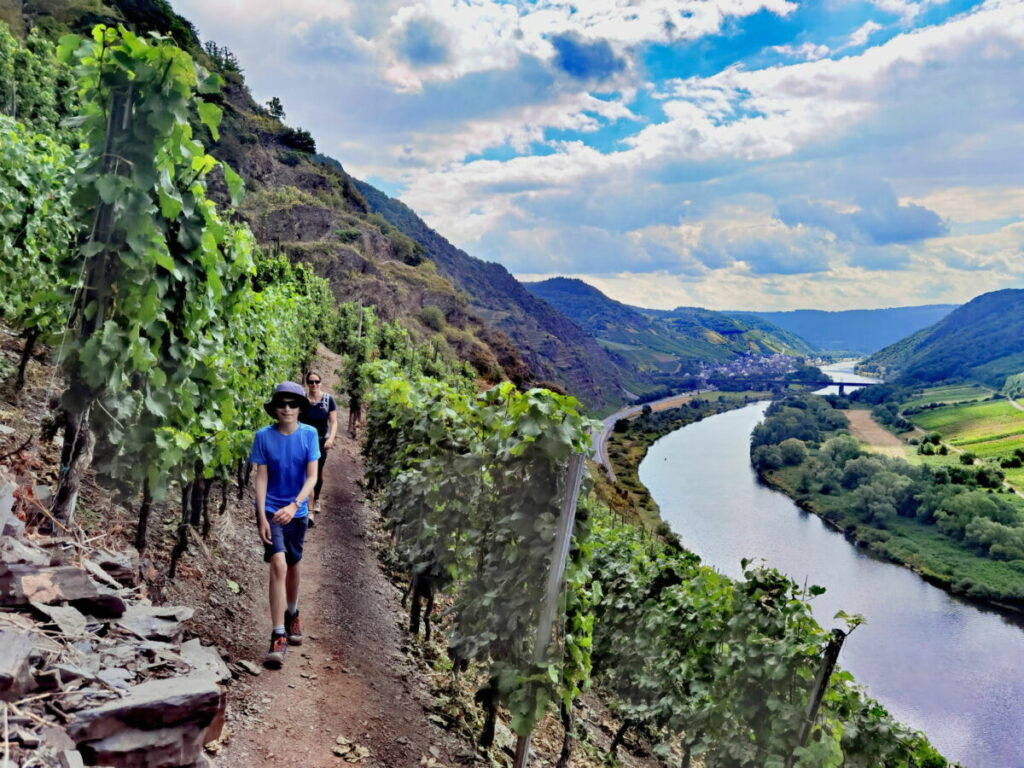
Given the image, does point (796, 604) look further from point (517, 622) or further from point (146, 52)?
point (146, 52)

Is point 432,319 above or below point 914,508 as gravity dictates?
above

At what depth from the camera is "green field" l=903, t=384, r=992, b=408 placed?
500 feet

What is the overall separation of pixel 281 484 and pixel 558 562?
250cm

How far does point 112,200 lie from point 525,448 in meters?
3.46

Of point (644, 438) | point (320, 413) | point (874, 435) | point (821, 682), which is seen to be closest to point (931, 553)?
point (644, 438)

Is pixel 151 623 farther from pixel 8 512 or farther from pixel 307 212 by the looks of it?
pixel 307 212

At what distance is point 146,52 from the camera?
3.96 meters

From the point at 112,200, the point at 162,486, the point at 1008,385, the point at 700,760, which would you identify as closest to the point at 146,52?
the point at 112,200

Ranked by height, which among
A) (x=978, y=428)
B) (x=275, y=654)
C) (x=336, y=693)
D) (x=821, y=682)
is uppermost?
(x=978, y=428)

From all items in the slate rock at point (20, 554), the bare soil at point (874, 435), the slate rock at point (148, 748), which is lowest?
the slate rock at point (148, 748)

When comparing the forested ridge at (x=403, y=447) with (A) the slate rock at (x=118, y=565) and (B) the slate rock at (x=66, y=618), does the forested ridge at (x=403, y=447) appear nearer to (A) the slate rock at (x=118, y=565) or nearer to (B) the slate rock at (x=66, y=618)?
(A) the slate rock at (x=118, y=565)

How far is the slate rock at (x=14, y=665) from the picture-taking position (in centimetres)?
267

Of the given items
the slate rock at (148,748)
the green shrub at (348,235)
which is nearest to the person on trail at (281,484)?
the slate rock at (148,748)

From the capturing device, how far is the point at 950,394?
16112 cm
